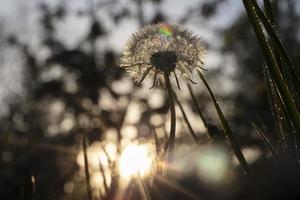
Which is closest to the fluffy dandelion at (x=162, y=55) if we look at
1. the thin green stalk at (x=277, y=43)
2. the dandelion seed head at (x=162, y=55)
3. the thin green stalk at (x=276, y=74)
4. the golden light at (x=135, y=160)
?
the dandelion seed head at (x=162, y=55)

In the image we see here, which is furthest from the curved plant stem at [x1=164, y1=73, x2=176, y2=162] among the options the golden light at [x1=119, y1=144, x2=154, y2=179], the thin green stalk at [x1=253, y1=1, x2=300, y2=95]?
the thin green stalk at [x1=253, y1=1, x2=300, y2=95]

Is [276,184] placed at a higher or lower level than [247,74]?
lower

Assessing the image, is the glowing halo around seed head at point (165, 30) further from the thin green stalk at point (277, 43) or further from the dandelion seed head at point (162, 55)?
the thin green stalk at point (277, 43)

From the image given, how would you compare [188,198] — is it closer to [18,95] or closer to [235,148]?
[235,148]

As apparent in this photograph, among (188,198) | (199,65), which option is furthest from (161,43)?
(188,198)

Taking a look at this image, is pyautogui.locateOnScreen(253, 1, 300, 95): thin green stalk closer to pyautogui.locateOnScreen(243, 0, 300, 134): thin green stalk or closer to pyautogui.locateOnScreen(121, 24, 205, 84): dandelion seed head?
pyautogui.locateOnScreen(243, 0, 300, 134): thin green stalk

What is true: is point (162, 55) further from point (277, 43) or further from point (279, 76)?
point (279, 76)
